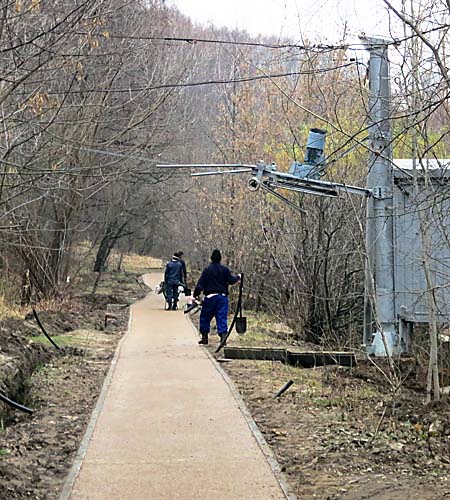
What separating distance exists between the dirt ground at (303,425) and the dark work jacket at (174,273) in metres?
9.75

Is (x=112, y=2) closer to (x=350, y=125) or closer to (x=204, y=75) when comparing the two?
(x=350, y=125)

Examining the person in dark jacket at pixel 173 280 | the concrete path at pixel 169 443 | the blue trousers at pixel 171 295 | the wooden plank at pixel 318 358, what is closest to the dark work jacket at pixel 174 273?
the person in dark jacket at pixel 173 280

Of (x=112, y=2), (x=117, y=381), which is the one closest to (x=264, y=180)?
(x=112, y=2)

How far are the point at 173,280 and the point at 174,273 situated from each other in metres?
0.36

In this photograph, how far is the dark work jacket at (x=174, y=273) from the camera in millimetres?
25578

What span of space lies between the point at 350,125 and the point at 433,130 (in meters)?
5.89

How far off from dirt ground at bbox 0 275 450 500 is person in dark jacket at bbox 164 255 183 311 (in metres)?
9.79

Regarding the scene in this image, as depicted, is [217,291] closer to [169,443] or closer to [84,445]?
[169,443]

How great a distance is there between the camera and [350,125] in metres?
17.3

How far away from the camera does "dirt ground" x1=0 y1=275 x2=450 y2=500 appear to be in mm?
6895

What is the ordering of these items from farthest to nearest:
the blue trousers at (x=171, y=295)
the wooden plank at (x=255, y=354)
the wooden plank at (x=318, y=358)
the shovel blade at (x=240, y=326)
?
the blue trousers at (x=171, y=295) → the shovel blade at (x=240, y=326) → the wooden plank at (x=255, y=354) → the wooden plank at (x=318, y=358)

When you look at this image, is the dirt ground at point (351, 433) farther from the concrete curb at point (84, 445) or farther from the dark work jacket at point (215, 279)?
the dark work jacket at point (215, 279)

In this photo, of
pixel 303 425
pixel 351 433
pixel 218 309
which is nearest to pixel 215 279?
pixel 218 309

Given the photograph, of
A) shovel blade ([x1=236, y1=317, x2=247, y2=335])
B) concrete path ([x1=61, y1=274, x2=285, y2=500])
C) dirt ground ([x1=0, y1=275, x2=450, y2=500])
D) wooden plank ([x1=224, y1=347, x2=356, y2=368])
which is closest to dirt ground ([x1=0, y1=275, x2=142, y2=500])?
dirt ground ([x1=0, y1=275, x2=450, y2=500])
